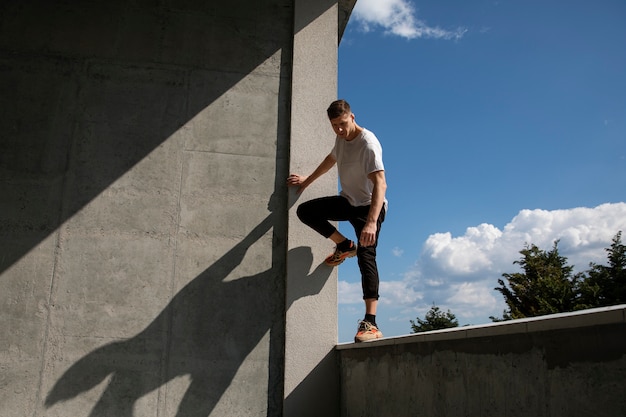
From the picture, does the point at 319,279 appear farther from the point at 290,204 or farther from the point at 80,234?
the point at 80,234

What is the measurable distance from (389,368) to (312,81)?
2480 millimetres

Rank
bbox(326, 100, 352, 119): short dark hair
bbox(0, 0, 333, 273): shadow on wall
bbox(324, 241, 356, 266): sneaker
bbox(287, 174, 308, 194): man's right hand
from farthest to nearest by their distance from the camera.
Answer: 1. bbox(287, 174, 308, 194): man's right hand
2. bbox(0, 0, 333, 273): shadow on wall
3. bbox(324, 241, 356, 266): sneaker
4. bbox(326, 100, 352, 119): short dark hair

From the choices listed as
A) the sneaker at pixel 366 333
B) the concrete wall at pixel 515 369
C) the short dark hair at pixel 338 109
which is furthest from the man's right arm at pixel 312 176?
the concrete wall at pixel 515 369

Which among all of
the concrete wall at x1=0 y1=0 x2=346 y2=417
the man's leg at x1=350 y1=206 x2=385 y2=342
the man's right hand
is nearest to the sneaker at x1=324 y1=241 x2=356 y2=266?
the concrete wall at x1=0 y1=0 x2=346 y2=417

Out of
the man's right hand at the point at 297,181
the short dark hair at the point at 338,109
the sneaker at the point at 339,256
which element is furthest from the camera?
the man's right hand at the point at 297,181

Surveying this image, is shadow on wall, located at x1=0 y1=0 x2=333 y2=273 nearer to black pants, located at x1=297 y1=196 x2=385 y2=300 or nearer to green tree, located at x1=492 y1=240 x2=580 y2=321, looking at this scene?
black pants, located at x1=297 y1=196 x2=385 y2=300

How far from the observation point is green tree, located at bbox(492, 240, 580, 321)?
2255 centimetres

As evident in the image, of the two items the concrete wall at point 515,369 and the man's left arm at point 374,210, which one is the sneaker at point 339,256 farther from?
the concrete wall at point 515,369

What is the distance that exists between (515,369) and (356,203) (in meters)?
2.01

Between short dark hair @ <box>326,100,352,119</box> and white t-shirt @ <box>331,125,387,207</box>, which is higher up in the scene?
short dark hair @ <box>326,100,352,119</box>

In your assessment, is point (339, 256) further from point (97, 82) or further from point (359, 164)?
point (97, 82)

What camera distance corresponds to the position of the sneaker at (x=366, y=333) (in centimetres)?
312

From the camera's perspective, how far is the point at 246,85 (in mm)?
4160

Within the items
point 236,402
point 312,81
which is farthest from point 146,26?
point 236,402
